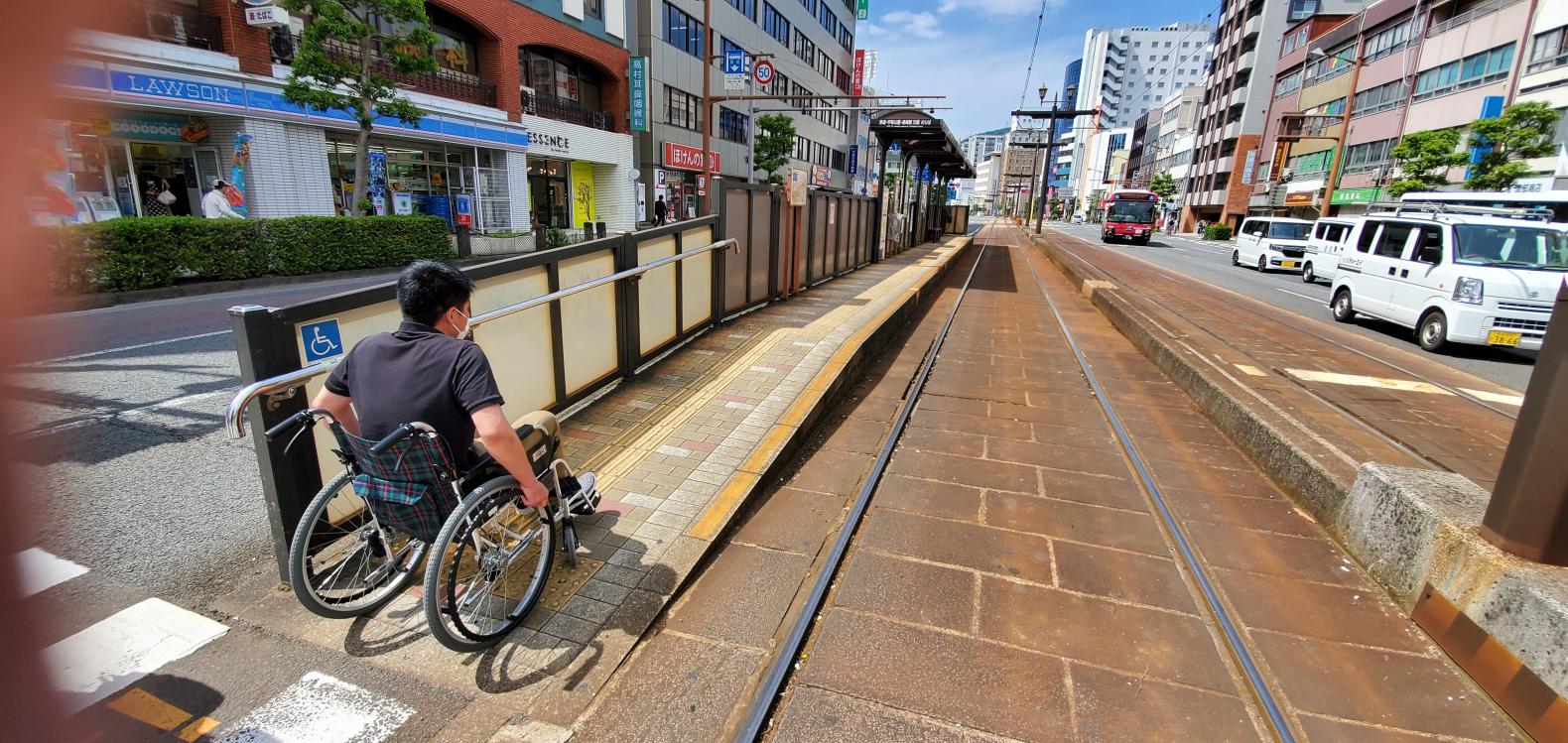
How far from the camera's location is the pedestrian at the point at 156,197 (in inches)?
586

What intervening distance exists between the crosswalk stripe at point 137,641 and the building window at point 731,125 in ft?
114

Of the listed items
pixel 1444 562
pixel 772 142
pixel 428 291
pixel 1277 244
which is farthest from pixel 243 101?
pixel 1277 244

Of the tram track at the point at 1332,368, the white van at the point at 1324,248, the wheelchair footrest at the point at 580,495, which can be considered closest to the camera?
the wheelchair footrest at the point at 580,495

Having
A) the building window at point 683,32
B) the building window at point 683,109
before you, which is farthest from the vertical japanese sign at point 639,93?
the building window at point 683,32

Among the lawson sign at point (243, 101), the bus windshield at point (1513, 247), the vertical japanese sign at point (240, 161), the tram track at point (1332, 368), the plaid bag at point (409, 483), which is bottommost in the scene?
the tram track at point (1332, 368)

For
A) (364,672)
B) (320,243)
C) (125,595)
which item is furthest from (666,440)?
(320,243)

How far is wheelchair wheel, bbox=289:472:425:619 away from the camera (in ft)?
8.91

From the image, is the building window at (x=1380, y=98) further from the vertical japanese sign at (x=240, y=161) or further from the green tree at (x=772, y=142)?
the vertical japanese sign at (x=240, y=161)

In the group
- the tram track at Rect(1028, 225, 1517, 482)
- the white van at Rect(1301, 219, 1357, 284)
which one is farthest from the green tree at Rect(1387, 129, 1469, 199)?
the tram track at Rect(1028, 225, 1517, 482)

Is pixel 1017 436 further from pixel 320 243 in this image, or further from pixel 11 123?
pixel 320 243

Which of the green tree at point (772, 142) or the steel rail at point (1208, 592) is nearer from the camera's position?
the steel rail at point (1208, 592)

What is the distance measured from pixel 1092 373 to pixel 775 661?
643 cm

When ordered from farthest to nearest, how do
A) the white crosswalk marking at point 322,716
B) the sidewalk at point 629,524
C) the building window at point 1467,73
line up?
the building window at point 1467,73, the sidewalk at point 629,524, the white crosswalk marking at point 322,716

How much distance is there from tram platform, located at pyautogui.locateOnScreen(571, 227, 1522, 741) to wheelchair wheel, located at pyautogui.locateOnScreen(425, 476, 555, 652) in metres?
0.59
